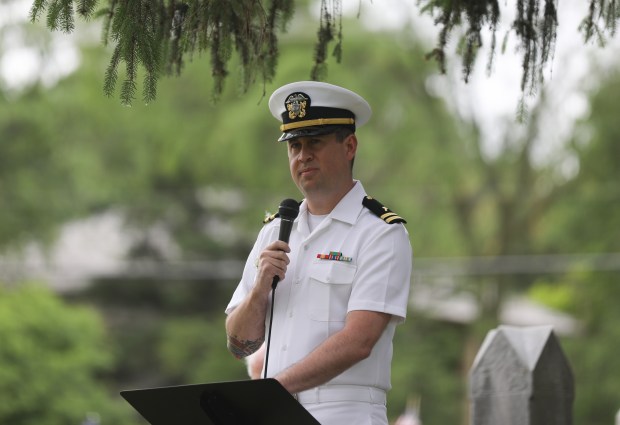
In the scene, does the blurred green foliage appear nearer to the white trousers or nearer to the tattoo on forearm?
the tattoo on forearm

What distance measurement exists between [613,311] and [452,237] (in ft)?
11.4

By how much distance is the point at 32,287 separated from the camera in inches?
729

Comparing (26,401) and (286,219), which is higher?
(286,219)

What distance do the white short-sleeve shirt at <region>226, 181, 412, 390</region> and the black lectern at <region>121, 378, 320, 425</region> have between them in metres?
0.40

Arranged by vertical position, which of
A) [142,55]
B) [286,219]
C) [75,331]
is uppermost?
[142,55]

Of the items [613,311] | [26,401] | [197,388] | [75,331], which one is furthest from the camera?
[613,311]

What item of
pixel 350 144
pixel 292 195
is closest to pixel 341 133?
pixel 350 144

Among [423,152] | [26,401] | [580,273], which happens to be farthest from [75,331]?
[580,273]

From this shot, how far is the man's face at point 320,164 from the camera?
4336mm

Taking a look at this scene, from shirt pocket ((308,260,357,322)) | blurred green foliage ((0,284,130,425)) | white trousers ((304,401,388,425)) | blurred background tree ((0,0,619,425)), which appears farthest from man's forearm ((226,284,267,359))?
blurred background tree ((0,0,619,425))

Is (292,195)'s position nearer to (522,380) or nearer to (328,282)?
(522,380)

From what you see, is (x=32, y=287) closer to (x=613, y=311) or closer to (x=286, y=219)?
(x=613, y=311)

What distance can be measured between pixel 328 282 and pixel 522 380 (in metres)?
1.57

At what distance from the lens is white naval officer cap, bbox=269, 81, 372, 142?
442 centimetres
